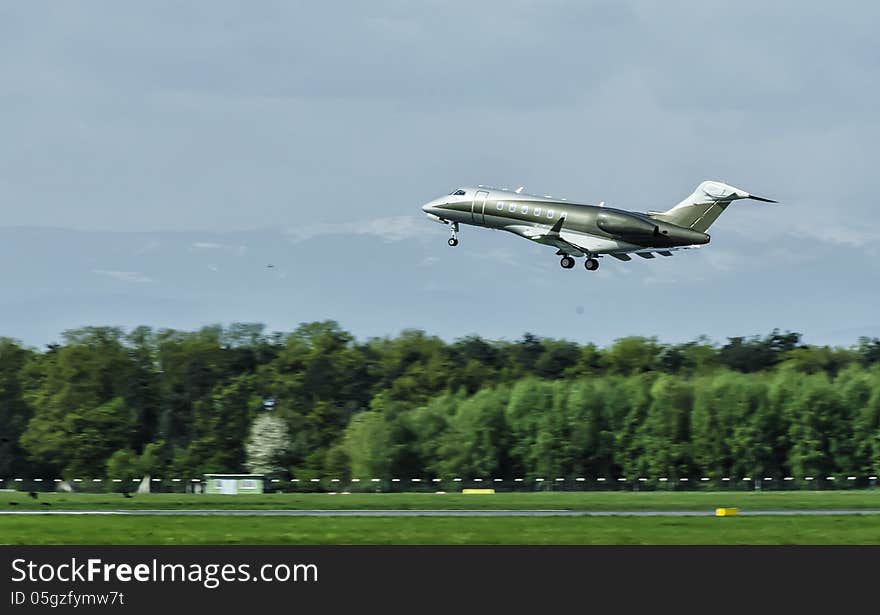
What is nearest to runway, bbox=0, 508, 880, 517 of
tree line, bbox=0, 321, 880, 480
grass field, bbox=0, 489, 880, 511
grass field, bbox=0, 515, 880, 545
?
grass field, bbox=0, 515, 880, 545

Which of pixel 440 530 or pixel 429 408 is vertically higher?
pixel 429 408

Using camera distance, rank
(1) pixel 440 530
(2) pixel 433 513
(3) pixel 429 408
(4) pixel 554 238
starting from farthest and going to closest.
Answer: (3) pixel 429 408 < (4) pixel 554 238 < (2) pixel 433 513 < (1) pixel 440 530

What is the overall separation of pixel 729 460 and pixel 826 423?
9998mm

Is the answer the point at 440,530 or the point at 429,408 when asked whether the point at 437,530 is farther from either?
the point at 429,408

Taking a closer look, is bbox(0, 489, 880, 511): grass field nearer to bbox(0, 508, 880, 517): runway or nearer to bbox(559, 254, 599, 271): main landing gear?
bbox(0, 508, 880, 517): runway

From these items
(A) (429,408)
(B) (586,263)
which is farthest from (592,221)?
(A) (429,408)

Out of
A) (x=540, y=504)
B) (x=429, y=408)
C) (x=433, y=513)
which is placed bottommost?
(x=433, y=513)

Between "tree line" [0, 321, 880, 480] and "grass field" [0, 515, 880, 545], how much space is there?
243ft

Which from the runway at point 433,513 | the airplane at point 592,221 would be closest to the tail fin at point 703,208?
the airplane at point 592,221

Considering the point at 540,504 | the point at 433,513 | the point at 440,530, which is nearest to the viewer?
the point at 440,530

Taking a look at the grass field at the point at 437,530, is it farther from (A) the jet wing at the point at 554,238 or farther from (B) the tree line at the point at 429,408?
(B) the tree line at the point at 429,408

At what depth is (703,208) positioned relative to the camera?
7931cm

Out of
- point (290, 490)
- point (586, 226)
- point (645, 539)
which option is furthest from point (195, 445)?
point (645, 539)

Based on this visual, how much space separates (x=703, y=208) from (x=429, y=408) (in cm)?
7711
